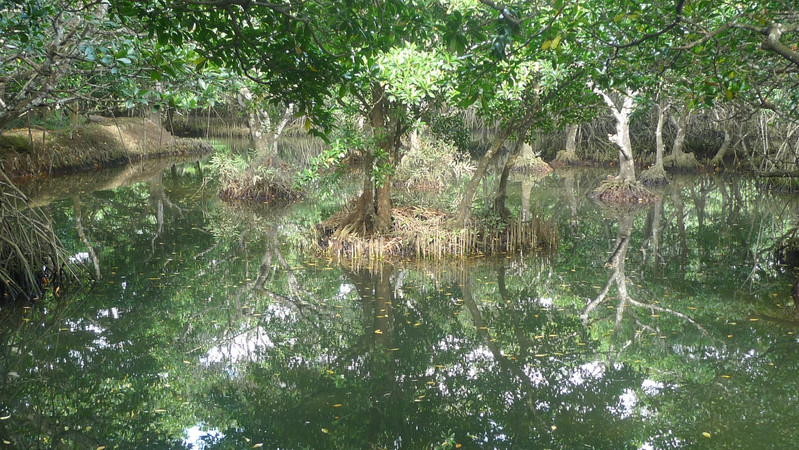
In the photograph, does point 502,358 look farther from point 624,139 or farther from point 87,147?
point 87,147

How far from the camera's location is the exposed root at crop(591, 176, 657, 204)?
1562 cm

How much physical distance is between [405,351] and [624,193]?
11.3 m

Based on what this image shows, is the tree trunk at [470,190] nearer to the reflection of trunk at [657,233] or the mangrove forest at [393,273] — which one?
the mangrove forest at [393,273]

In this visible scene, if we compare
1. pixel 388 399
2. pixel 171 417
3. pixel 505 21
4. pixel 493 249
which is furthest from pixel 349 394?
pixel 493 249

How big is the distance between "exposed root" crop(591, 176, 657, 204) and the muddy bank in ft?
36.3

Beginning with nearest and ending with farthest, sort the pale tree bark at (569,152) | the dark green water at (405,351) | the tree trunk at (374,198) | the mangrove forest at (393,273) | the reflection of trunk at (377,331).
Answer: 1. the mangrove forest at (393,273)
2. the dark green water at (405,351)
3. the reflection of trunk at (377,331)
4. the tree trunk at (374,198)
5. the pale tree bark at (569,152)

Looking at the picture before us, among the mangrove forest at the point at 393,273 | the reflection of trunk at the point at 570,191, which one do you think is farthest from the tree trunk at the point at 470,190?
the reflection of trunk at the point at 570,191

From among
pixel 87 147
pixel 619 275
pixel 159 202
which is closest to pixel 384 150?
pixel 619 275

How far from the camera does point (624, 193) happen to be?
15.7 metres

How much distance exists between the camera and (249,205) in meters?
15.1

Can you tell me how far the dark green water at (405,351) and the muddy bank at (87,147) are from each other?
6386 millimetres

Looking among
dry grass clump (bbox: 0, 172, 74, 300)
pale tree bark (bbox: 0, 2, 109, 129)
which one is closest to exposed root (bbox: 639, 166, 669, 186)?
dry grass clump (bbox: 0, 172, 74, 300)

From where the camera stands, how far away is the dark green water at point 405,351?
460 centimetres

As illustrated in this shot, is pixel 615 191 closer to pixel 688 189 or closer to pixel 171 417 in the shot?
pixel 688 189
